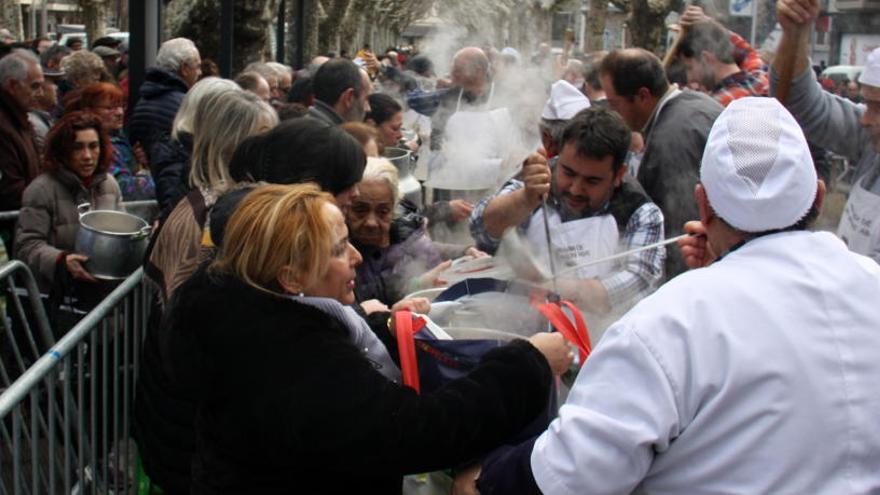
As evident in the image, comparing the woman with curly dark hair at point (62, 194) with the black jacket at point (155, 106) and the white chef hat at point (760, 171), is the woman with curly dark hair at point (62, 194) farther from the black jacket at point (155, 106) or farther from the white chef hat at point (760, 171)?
the white chef hat at point (760, 171)

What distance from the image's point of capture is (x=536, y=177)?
2885mm

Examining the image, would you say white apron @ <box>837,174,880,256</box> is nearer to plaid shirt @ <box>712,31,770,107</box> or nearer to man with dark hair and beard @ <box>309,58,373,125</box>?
plaid shirt @ <box>712,31,770,107</box>

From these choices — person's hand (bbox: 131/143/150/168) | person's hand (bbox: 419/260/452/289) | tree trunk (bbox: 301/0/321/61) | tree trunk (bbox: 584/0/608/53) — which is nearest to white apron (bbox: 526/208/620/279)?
person's hand (bbox: 419/260/452/289)

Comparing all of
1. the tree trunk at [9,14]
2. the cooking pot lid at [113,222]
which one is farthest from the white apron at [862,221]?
the tree trunk at [9,14]

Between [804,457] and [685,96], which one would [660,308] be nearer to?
[804,457]

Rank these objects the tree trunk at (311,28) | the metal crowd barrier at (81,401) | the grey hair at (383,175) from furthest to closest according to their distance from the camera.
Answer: the tree trunk at (311,28) < the grey hair at (383,175) < the metal crowd barrier at (81,401)

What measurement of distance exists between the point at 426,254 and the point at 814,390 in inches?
79.3

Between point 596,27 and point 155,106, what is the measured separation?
18.2ft

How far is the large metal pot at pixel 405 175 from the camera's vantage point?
5.00 metres

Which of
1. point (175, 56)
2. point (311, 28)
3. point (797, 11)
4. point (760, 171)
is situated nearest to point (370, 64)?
point (175, 56)

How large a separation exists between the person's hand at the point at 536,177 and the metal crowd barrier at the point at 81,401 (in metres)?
1.51

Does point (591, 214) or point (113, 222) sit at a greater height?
point (591, 214)

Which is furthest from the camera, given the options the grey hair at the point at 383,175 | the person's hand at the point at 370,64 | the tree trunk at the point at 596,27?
the person's hand at the point at 370,64

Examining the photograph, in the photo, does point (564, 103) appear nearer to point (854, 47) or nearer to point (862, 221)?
point (862, 221)
